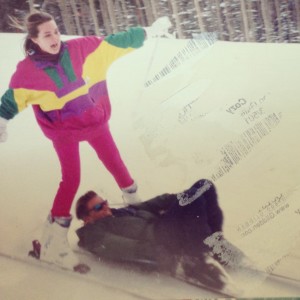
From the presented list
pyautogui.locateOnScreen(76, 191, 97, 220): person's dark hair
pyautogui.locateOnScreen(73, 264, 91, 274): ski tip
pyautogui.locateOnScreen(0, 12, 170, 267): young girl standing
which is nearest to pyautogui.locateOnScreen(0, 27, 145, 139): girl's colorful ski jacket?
pyautogui.locateOnScreen(0, 12, 170, 267): young girl standing

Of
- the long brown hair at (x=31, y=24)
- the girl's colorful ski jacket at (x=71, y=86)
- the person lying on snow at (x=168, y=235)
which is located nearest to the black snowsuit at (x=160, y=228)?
the person lying on snow at (x=168, y=235)

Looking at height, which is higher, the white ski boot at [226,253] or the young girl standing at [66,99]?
the young girl standing at [66,99]

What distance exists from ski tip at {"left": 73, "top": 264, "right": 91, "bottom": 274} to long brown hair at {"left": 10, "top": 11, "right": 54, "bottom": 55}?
2.10ft

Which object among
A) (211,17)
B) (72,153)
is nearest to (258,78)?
(211,17)

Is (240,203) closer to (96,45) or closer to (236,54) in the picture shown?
(236,54)

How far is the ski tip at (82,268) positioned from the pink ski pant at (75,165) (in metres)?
0.16

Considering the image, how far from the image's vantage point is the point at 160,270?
138cm

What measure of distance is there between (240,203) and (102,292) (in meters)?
0.47

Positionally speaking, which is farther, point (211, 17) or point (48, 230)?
point (48, 230)

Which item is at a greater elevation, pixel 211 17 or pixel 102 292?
pixel 211 17

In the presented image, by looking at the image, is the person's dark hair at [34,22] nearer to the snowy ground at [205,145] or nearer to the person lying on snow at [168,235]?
the snowy ground at [205,145]

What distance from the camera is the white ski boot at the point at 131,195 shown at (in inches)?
55.1

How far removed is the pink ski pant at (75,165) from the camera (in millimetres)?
1405

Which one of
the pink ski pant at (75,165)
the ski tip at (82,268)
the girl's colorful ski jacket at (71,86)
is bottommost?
the ski tip at (82,268)
